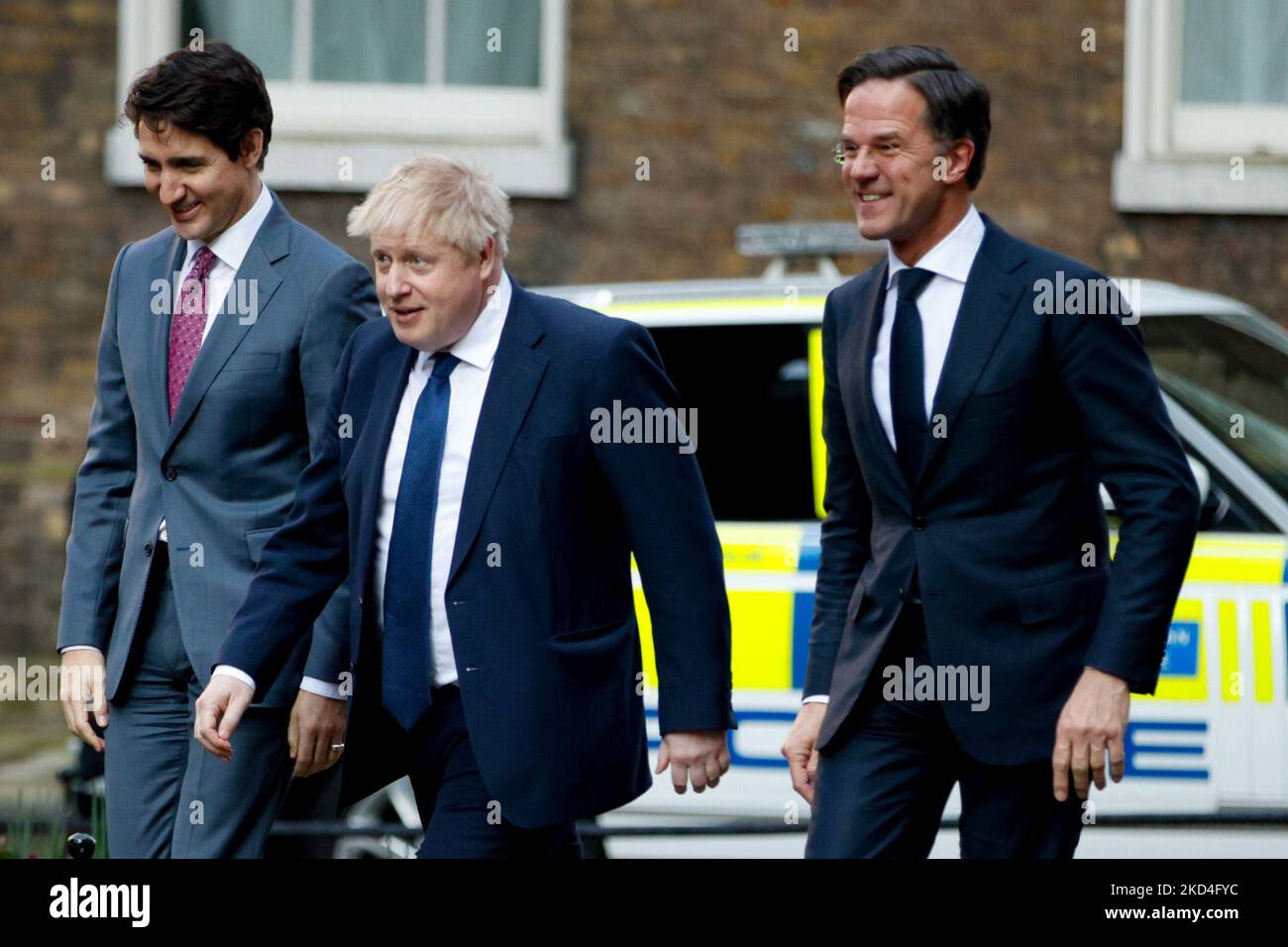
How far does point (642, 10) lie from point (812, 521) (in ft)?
15.1

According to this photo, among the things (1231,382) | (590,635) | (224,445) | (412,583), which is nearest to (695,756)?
(590,635)

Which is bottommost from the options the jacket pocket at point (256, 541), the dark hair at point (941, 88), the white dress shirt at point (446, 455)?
the jacket pocket at point (256, 541)

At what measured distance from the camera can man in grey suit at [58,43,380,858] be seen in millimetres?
3930

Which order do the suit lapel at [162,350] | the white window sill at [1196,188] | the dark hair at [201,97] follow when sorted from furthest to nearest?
1. the white window sill at [1196,188]
2. the suit lapel at [162,350]
3. the dark hair at [201,97]

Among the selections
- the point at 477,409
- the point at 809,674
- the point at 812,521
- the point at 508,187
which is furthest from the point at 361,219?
the point at 508,187

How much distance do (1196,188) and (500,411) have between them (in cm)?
688

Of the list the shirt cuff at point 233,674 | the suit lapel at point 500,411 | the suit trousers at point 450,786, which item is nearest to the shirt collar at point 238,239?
the suit lapel at point 500,411

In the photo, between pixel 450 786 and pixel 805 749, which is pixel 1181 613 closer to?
pixel 805 749

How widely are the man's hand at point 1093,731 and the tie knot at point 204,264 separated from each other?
6.30 ft

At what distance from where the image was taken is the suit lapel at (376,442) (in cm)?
362

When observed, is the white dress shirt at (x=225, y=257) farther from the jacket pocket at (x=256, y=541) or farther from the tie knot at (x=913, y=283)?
the tie knot at (x=913, y=283)

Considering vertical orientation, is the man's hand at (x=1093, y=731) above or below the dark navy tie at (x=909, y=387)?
below
